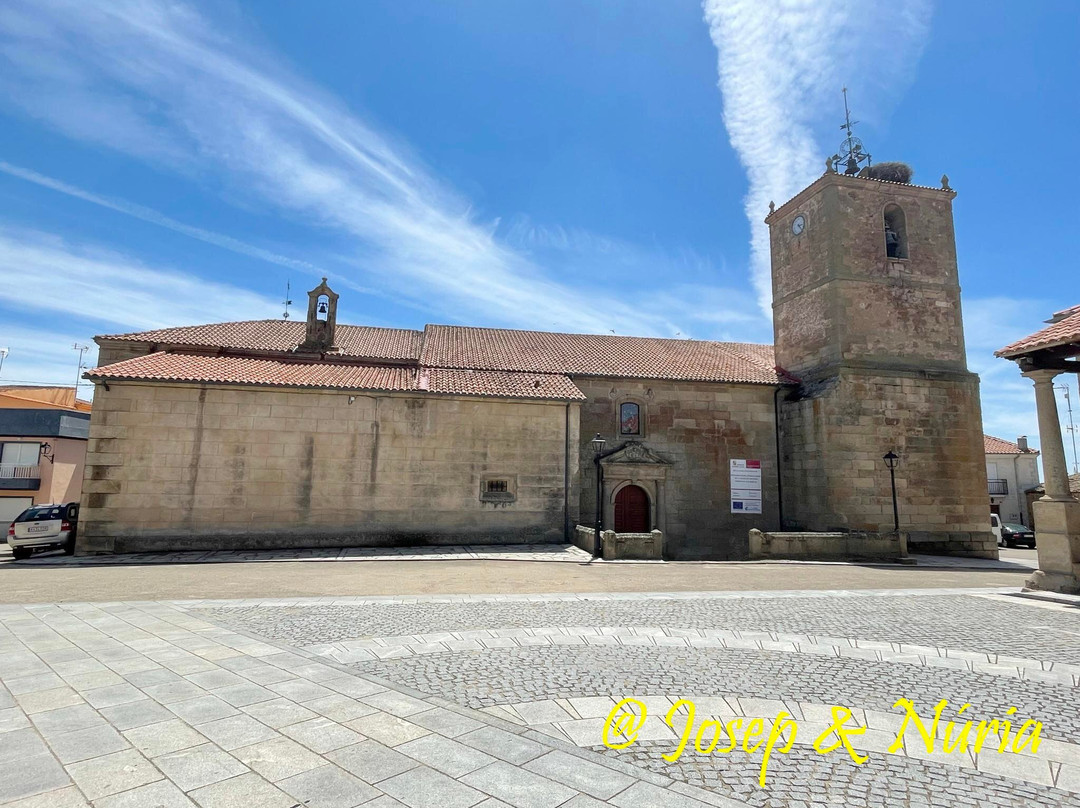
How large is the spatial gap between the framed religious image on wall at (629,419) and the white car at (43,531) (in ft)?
57.7

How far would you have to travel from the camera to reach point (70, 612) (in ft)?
24.8

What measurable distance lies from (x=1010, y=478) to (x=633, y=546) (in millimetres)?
36161

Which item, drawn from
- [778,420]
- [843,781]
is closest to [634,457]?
[778,420]

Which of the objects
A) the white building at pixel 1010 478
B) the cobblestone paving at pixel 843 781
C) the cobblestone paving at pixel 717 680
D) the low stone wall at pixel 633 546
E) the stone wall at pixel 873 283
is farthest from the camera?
the white building at pixel 1010 478

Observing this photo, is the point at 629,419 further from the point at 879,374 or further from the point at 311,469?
the point at 311,469

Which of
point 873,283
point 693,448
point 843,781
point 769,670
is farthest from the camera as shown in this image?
point 693,448

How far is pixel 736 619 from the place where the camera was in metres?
7.59

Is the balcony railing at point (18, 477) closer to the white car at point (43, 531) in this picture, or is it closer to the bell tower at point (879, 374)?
the white car at point (43, 531)

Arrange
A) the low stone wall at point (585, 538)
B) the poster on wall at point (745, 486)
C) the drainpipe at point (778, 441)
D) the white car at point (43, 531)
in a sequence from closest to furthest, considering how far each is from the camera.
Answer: the white car at point (43, 531), the low stone wall at point (585, 538), the poster on wall at point (745, 486), the drainpipe at point (778, 441)

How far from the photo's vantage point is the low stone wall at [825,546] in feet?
52.9

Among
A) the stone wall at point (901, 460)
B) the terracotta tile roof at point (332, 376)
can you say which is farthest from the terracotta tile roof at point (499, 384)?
the stone wall at point (901, 460)

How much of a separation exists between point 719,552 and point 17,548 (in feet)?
71.7

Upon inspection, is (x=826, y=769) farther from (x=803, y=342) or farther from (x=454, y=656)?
(x=803, y=342)

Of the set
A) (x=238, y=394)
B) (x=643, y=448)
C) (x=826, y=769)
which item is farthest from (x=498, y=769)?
(x=643, y=448)
